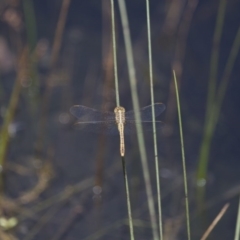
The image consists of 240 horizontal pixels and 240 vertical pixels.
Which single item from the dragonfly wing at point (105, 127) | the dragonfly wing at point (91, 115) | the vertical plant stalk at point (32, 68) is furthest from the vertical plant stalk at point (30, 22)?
the dragonfly wing at point (105, 127)

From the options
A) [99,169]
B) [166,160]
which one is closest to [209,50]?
[166,160]

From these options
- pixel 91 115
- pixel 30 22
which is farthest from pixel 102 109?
pixel 91 115

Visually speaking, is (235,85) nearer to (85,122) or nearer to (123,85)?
(123,85)

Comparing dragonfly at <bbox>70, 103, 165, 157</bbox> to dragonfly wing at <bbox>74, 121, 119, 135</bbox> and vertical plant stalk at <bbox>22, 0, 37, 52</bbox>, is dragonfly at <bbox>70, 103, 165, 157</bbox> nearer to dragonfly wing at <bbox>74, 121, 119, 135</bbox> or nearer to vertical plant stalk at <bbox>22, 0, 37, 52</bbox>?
dragonfly wing at <bbox>74, 121, 119, 135</bbox>

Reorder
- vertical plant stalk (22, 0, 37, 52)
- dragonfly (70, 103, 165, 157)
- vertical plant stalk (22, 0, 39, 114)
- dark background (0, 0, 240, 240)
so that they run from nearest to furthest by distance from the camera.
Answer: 1. dragonfly (70, 103, 165, 157)
2. dark background (0, 0, 240, 240)
3. vertical plant stalk (22, 0, 39, 114)
4. vertical plant stalk (22, 0, 37, 52)

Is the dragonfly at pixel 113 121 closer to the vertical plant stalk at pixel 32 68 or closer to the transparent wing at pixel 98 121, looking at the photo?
the transparent wing at pixel 98 121

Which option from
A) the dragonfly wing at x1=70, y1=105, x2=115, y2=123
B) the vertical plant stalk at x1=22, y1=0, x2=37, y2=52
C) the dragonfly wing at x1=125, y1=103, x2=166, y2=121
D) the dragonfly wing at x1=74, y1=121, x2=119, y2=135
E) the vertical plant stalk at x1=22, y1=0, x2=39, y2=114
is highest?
the vertical plant stalk at x1=22, y1=0, x2=37, y2=52

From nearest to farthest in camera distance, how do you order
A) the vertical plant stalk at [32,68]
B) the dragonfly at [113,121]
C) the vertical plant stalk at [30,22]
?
1. the dragonfly at [113,121]
2. the vertical plant stalk at [32,68]
3. the vertical plant stalk at [30,22]

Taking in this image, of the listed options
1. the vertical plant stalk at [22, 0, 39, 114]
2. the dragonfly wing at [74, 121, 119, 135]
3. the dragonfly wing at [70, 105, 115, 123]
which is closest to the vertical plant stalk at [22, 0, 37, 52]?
the vertical plant stalk at [22, 0, 39, 114]
